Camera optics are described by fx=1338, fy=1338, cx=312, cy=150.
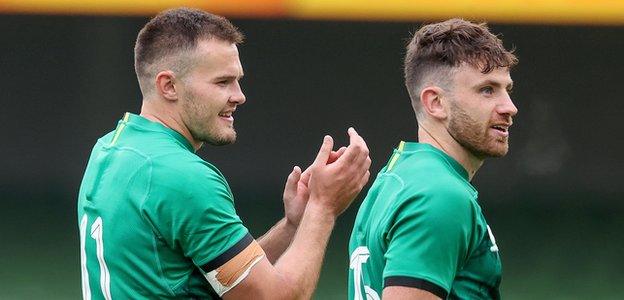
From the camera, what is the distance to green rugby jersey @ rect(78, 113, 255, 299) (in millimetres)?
4082

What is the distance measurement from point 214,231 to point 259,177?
10844mm

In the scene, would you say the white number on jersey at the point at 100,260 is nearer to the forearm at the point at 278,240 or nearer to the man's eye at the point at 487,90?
the forearm at the point at 278,240

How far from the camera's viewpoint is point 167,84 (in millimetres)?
4473

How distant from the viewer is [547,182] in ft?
49.0

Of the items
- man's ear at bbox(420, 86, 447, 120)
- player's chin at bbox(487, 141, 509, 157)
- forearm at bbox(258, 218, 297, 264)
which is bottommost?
forearm at bbox(258, 218, 297, 264)

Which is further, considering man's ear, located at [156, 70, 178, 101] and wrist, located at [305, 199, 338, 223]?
man's ear, located at [156, 70, 178, 101]

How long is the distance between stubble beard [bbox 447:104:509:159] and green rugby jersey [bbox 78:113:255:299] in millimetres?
749

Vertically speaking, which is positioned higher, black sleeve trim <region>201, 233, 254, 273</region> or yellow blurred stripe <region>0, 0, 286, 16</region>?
black sleeve trim <region>201, 233, 254, 273</region>

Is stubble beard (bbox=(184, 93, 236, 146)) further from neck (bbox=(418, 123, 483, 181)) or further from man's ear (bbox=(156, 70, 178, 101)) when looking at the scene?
neck (bbox=(418, 123, 483, 181))

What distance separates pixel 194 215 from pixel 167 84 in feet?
1.95

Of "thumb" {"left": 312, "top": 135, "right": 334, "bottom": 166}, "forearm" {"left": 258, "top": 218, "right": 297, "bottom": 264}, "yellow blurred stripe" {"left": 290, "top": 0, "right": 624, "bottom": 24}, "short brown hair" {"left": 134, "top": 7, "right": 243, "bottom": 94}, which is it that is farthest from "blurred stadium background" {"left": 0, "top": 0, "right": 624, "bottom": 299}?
"thumb" {"left": 312, "top": 135, "right": 334, "bottom": 166}

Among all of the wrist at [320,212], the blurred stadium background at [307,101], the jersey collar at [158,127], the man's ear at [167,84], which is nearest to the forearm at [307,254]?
the wrist at [320,212]

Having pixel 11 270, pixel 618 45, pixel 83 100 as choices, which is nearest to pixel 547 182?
pixel 618 45

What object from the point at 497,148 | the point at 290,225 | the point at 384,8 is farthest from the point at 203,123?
the point at 384,8
